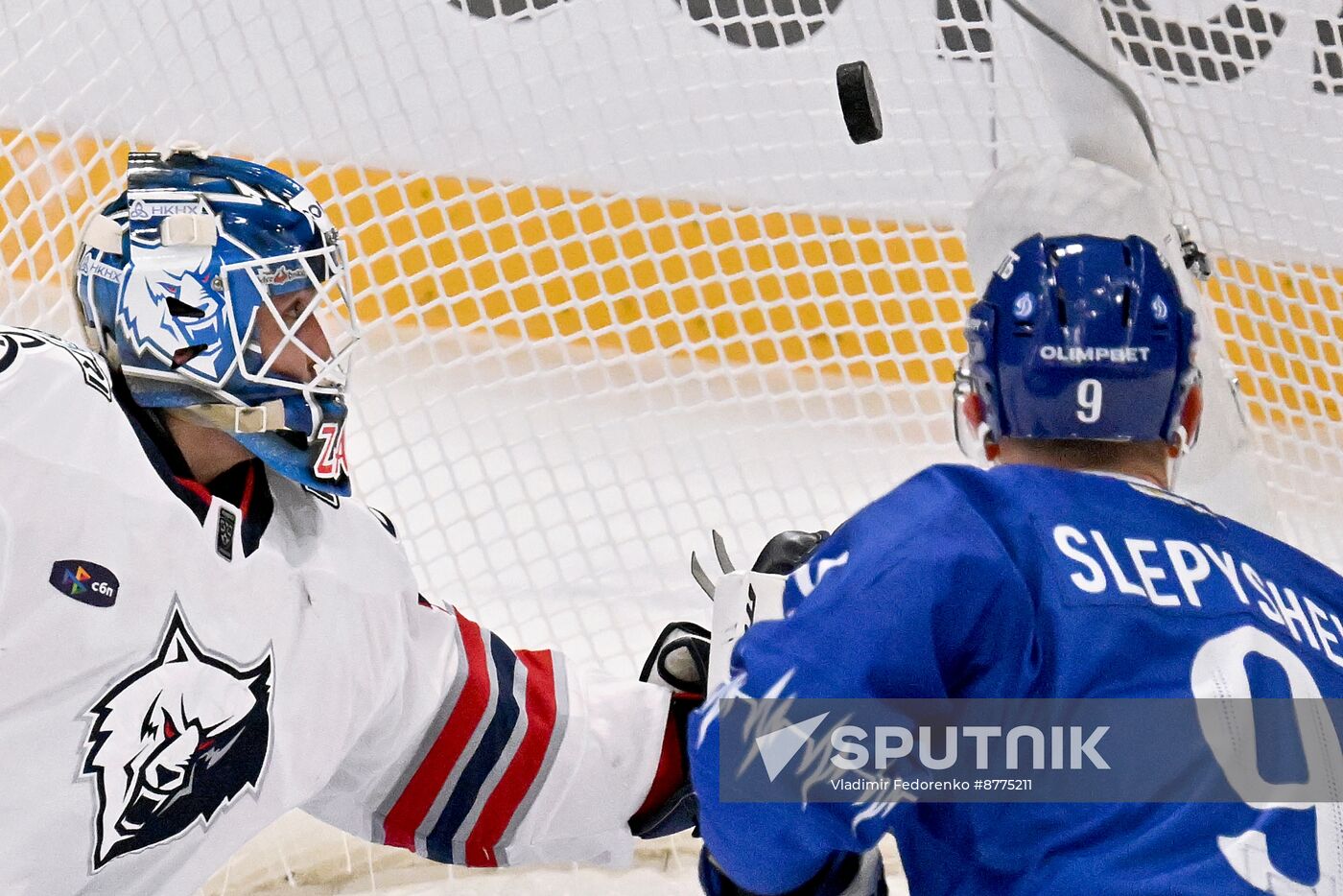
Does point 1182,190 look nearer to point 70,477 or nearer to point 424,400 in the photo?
point 424,400

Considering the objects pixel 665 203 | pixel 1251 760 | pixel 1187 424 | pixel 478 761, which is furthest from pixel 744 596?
pixel 665 203

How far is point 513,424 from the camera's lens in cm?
255

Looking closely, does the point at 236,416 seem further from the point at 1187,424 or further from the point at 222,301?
the point at 1187,424

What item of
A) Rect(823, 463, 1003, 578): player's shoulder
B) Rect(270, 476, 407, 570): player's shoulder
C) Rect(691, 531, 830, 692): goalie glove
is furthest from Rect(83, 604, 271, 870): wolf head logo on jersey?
Rect(823, 463, 1003, 578): player's shoulder

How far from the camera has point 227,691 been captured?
1312mm

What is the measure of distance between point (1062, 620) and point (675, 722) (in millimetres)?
719

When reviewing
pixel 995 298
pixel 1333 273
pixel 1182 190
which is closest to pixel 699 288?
pixel 1182 190

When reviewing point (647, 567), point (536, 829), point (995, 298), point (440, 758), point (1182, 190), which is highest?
point (995, 298)

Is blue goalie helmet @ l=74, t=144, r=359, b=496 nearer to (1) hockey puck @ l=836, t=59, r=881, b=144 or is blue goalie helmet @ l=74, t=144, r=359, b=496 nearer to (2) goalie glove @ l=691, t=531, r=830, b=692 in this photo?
(2) goalie glove @ l=691, t=531, r=830, b=692

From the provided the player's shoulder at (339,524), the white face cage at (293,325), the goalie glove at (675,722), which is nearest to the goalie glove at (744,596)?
the goalie glove at (675,722)

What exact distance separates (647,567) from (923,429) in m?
0.52

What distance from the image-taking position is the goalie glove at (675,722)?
161cm

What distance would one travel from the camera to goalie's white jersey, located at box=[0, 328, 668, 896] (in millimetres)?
1190

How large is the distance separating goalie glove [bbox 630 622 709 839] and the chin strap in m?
0.52
